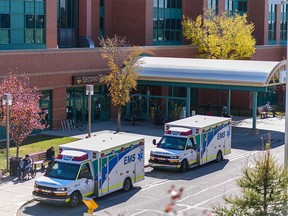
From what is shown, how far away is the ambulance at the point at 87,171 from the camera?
2623 cm

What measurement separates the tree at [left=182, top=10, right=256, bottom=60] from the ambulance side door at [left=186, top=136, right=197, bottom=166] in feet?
87.9

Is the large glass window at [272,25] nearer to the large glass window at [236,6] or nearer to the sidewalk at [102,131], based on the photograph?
the large glass window at [236,6]

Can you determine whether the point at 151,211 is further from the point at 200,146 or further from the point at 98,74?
the point at 98,74

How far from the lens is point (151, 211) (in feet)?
86.1

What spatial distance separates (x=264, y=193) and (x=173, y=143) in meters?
16.7

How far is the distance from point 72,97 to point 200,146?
15.8 metres

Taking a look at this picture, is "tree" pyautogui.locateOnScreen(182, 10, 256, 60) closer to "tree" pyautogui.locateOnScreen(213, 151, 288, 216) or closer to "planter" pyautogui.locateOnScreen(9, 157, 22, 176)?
"planter" pyautogui.locateOnScreen(9, 157, 22, 176)

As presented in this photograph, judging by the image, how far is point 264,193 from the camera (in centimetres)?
1714

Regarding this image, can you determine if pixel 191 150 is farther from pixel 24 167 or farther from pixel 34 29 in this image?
pixel 34 29

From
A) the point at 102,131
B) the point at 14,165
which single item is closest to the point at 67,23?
the point at 102,131

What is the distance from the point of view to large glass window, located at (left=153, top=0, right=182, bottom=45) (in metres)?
62.1

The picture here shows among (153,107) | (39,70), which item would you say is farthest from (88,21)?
(39,70)

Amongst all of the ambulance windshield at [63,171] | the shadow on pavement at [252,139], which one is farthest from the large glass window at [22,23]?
the ambulance windshield at [63,171]

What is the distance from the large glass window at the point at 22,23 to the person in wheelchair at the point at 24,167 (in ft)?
56.3
